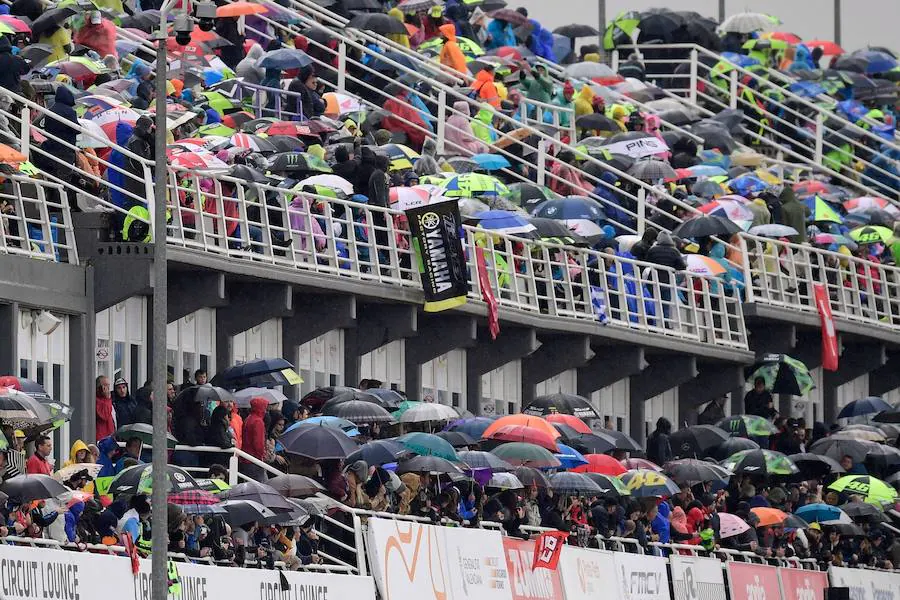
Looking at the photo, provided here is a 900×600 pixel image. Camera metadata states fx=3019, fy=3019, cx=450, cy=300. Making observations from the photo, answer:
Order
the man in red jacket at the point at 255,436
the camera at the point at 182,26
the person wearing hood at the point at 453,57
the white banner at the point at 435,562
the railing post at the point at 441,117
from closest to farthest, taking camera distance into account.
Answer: the camera at the point at 182,26 → the white banner at the point at 435,562 → the man in red jacket at the point at 255,436 → the railing post at the point at 441,117 → the person wearing hood at the point at 453,57

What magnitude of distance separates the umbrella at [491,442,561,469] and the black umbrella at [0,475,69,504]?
9.73 meters

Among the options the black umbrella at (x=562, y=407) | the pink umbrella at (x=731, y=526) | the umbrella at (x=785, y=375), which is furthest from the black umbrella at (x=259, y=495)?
the umbrella at (x=785, y=375)

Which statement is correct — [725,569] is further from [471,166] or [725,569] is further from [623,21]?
[623,21]

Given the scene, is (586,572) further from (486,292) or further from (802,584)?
(486,292)

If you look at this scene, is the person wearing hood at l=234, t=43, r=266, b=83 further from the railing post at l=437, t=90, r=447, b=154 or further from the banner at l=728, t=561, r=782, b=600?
the banner at l=728, t=561, r=782, b=600

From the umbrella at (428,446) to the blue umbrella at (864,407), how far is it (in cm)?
1738

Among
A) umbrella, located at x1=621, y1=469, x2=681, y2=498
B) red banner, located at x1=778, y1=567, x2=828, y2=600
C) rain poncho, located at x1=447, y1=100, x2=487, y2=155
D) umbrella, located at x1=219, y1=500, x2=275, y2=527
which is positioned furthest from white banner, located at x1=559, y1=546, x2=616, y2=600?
rain poncho, located at x1=447, y1=100, x2=487, y2=155

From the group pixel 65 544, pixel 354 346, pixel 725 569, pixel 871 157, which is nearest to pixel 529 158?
pixel 354 346

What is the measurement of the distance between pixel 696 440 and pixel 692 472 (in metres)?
3.99

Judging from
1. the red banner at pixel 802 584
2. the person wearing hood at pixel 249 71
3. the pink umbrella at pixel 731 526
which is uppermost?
the person wearing hood at pixel 249 71

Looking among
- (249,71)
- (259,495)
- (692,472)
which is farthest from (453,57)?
(259,495)

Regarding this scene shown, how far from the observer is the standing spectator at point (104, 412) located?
33156 mm

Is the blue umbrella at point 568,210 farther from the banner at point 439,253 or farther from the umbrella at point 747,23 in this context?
the umbrella at point 747,23

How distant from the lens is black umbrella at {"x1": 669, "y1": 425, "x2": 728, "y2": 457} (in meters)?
43.8
